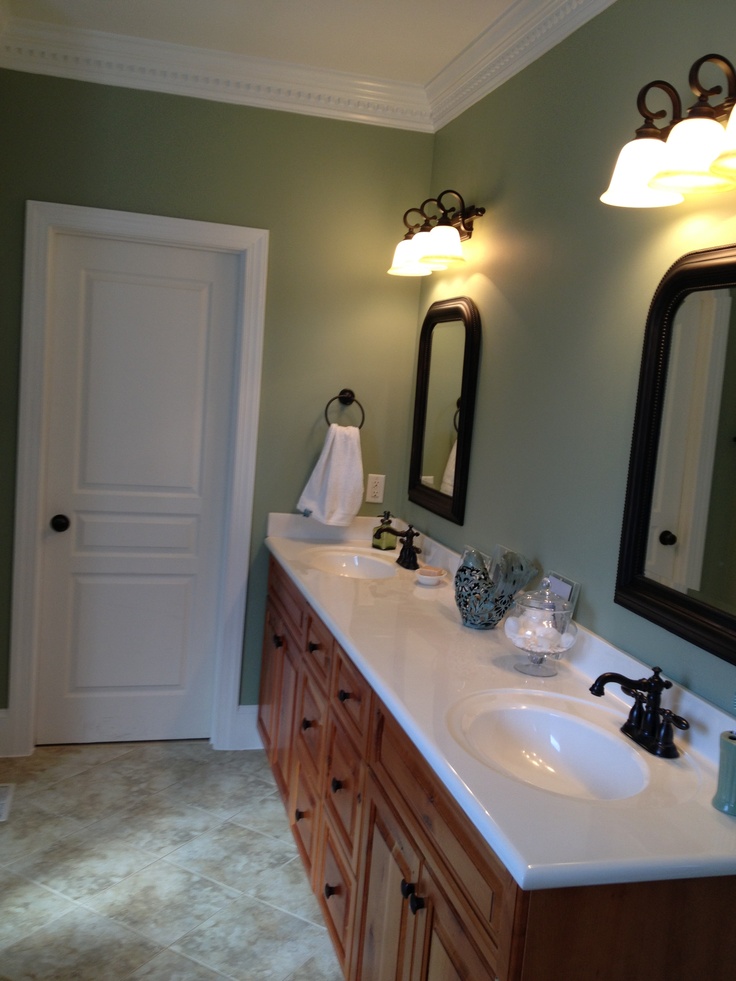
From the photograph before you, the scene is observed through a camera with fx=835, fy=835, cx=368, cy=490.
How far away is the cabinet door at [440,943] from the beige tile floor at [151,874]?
2.45 ft

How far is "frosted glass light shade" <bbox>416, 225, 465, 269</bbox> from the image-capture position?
2.61 meters

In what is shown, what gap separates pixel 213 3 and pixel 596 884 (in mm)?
2568

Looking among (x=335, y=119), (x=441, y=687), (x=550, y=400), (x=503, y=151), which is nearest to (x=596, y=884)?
(x=441, y=687)

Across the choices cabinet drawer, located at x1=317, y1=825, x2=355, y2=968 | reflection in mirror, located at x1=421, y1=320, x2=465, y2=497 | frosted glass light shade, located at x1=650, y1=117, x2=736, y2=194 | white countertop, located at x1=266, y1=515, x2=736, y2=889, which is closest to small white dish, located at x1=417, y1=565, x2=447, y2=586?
white countertop, located at x1=266, y1=515, x2=736, y2=889

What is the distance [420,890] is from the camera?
1.52 m

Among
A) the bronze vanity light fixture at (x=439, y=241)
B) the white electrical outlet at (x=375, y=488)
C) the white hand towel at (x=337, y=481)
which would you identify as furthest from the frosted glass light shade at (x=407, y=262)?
the white electrical outlet at (x=375, y=488)

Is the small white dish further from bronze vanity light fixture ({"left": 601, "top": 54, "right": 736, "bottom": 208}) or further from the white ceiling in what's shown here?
the white ceiling

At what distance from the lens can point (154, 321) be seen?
3.15m

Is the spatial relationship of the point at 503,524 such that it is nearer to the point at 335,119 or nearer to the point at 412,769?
the point at 412,769

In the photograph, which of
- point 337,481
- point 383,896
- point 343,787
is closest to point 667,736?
point 383,896

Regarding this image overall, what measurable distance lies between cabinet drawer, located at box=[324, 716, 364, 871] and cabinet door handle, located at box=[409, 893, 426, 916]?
380mm

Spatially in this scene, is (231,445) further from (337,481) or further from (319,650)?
(319,650)

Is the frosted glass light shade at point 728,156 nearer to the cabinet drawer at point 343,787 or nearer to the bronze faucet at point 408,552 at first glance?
the cabinet drawer at point 343,787

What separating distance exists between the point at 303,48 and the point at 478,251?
Result: 0.93 meters
